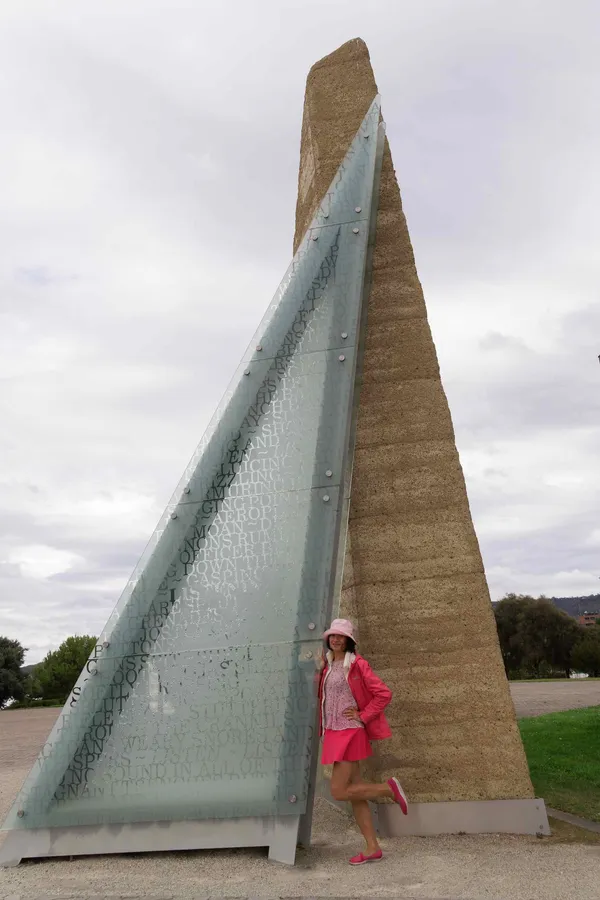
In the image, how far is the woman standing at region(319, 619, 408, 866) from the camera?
16.7 feet

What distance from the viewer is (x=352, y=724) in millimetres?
5129

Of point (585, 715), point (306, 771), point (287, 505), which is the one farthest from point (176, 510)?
point (585, 715)

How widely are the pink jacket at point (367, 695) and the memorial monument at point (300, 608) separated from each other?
13.3 inches

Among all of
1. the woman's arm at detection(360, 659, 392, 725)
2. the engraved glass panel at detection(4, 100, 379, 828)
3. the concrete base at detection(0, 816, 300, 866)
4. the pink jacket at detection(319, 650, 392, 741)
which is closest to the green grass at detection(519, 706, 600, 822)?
the pink jacket at detection(319, 650, 392, 741)

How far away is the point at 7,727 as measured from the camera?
19.0m

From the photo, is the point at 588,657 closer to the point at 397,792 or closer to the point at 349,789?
the point at 397,792

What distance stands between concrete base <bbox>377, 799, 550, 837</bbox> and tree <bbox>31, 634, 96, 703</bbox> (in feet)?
102

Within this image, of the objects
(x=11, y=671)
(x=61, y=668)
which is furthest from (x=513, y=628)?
(x=11, y=671)

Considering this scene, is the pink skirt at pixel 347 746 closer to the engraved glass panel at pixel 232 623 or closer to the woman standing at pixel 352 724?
the woman standing at pixel 352 724

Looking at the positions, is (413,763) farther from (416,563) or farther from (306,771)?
(416,563)

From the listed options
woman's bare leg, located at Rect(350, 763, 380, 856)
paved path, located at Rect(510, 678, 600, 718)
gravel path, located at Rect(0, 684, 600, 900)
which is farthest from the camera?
paved path, located at Rect(510, 678, 600, 718)

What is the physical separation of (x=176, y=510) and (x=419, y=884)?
2978mm

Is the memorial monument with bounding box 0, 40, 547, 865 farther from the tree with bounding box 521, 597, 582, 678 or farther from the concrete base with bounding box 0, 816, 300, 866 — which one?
the tree with bounding box 521, 597, 582, 678

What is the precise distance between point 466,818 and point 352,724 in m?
1.42
